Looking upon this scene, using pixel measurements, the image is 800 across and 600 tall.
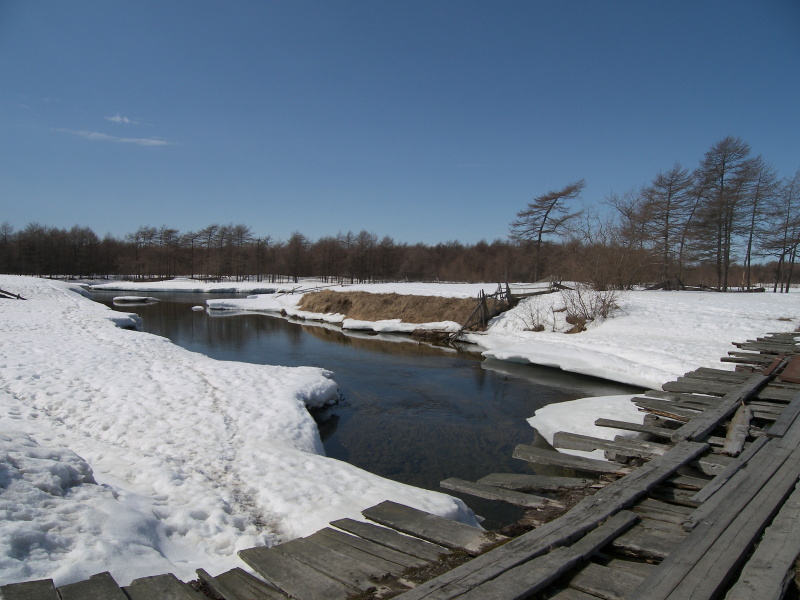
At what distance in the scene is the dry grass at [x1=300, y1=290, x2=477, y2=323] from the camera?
2719 centimetres

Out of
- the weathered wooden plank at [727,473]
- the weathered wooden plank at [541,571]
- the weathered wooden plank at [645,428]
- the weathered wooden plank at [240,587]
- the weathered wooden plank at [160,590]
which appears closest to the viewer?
the weathered wooden plank at [541,571]

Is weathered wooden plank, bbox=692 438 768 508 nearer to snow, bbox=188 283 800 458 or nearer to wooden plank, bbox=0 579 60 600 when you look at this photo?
snow, bbox=188 283 800 458

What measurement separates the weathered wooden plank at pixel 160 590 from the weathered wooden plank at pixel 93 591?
76 mm

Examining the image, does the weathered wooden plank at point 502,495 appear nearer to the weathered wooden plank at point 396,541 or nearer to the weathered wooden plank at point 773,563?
the weathered wooden plank at point 396,541

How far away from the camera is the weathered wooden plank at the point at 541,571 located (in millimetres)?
2320

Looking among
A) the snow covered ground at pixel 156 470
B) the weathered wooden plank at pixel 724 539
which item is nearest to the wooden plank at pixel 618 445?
the weathered wooden plank at pixel 724 539

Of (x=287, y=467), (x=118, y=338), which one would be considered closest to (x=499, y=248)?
(x=118, y=338)

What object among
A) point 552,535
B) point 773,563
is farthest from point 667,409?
point 552,535

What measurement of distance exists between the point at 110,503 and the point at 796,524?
5731 millimetres

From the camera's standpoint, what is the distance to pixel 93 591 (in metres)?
2.57

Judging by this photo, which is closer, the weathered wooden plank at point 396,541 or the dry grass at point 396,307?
the weathered wooden plank at point 396,541

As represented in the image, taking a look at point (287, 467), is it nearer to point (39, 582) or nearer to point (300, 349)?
point (39, 582)

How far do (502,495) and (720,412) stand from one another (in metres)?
4.24

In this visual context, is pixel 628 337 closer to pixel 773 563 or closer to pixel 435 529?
pixel 773 563
